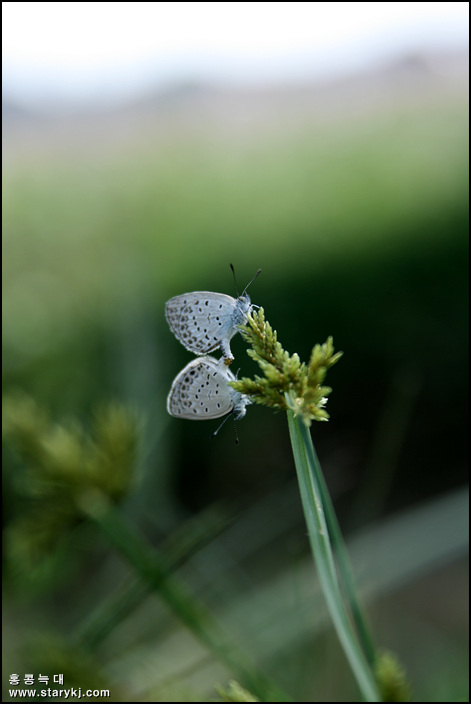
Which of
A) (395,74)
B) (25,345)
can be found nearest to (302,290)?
(25,345)

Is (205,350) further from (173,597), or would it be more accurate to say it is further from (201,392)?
(173,597)

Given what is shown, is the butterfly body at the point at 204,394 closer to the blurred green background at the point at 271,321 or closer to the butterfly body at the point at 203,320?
the butterfly body at the point at 203,320

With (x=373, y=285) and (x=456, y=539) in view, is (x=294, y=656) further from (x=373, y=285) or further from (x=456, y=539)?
(x=373, y=285)

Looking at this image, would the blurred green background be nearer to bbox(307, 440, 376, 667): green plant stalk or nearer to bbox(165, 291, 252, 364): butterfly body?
bbox(165, 291, 252, 364): butterfly body

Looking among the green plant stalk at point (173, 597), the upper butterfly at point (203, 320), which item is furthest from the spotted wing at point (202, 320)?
the green plant stalk at point (173, 597)

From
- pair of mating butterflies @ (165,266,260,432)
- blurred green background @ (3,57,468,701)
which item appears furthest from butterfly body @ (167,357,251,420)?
blurred green background @ (3,57,468,701)

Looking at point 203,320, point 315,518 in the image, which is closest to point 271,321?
point 203,320
